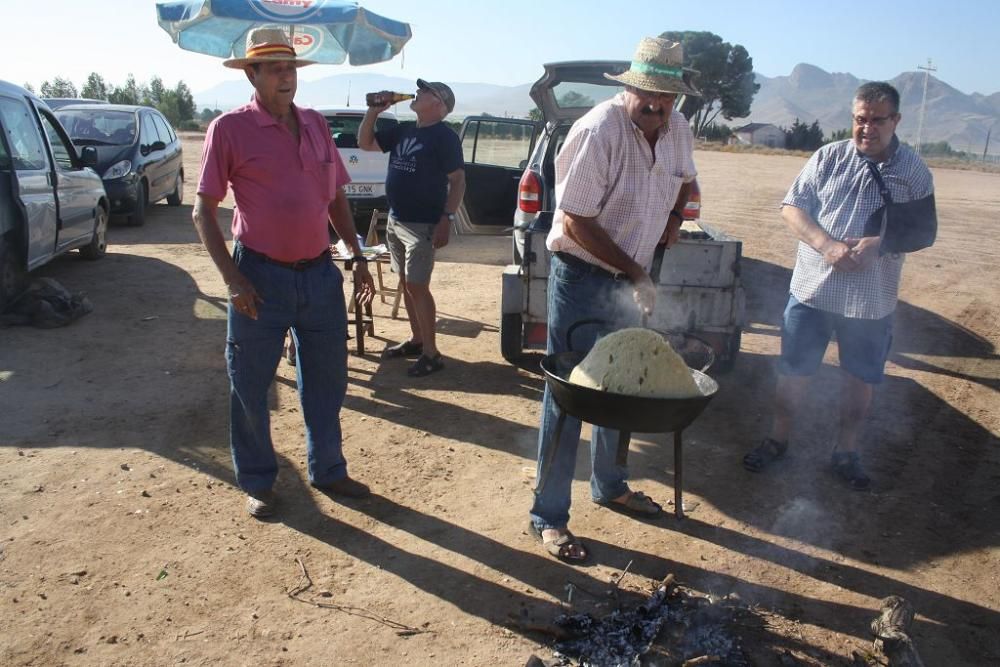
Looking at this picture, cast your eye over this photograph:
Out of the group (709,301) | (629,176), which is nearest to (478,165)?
(709,301)

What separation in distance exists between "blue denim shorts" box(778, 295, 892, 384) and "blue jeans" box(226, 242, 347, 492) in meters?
2.40

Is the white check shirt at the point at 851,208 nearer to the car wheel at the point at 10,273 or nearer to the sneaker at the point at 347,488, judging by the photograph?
the sneaker at the point at 347,488

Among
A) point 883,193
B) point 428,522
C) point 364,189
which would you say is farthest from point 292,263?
point 364,189

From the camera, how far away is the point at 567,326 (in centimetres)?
333

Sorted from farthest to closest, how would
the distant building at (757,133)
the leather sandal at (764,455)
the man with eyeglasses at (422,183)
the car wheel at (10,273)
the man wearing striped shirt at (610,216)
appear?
the distant building at (757,133) < the car wheel at (10,273) < the man with eyeglasses at (422,183) < the leather sandal at (764,455) < the man wearing striped shirt at (610,216)

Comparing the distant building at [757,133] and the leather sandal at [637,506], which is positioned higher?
the distant building at [757,133]

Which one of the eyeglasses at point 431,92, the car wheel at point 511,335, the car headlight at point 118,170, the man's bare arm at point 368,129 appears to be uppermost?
the eyeglasses at point 431,92

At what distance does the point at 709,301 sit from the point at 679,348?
2172 millimetres

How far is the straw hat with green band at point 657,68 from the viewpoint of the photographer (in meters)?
2.89

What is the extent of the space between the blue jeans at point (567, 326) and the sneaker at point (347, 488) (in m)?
0.91

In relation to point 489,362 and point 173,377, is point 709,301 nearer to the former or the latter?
point 489,362

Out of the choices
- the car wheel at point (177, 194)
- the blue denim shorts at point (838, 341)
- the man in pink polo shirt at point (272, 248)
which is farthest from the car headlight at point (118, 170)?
the blue denim shorts at point (838, 341)

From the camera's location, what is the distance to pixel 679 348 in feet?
10.7

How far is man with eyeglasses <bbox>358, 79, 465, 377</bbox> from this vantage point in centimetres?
538
